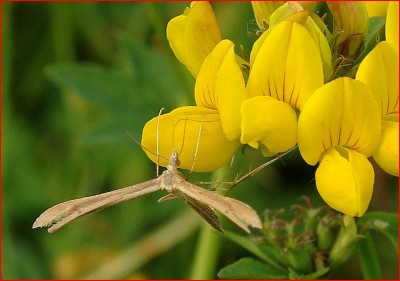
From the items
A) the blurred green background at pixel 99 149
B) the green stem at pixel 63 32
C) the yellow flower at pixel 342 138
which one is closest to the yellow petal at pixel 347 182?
the yellow flower at pixel 342 138

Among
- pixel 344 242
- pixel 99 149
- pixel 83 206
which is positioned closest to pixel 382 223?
pixel 344 242

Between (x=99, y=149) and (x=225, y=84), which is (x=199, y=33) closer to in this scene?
(x=225, y=84)

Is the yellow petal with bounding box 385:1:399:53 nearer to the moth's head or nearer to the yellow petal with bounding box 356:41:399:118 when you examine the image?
the yellow petal with bounding box 356:41:399:118

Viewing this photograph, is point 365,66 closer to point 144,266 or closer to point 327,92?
point 327,92

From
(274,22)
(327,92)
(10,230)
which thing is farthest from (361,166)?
(10,230)

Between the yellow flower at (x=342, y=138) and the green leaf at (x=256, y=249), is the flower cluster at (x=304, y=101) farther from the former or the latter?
the green leaf at (x=256, y=249)
